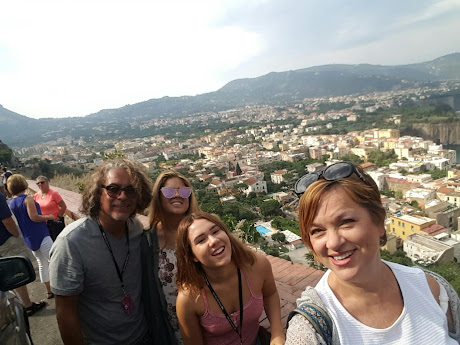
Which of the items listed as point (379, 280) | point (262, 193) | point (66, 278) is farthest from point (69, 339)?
point (262, 193)

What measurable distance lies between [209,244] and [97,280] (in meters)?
0.57

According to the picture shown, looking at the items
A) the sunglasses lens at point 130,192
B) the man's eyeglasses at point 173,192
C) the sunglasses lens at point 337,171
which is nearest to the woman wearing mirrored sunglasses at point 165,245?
the man's eyeglasses at point 173,192

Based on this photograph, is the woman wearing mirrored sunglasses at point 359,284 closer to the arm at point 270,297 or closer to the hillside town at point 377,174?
the hillside town at point 377,174

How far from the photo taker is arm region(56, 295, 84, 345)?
4.22 ft

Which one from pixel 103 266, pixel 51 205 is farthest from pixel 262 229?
pixel 103 266

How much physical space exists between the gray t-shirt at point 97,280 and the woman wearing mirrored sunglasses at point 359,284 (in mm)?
897

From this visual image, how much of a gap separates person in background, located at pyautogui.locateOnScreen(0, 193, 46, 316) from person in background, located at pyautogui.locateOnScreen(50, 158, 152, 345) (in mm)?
1379

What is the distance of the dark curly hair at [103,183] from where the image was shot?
1429 mm

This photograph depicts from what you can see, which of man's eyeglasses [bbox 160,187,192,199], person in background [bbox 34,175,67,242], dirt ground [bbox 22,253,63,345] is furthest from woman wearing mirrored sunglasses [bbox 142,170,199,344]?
person in background [bbox 34,175,67,242]

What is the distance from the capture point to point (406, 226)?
620 inches

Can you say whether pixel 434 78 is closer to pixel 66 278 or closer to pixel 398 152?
pixel 398 152

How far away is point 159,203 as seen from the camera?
1652 mm

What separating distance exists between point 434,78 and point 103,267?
8057 inches

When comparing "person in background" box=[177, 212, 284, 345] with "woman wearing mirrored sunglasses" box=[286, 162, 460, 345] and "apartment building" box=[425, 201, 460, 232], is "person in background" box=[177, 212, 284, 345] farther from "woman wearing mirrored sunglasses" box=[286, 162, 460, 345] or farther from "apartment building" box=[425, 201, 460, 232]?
"apartment building" box=[425, 201, 460, 232]
